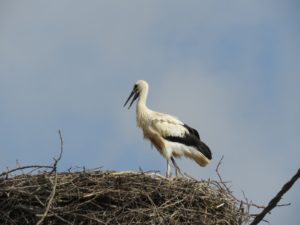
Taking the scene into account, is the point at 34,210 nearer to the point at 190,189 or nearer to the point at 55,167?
the point at 55,167

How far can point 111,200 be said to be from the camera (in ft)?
20.1

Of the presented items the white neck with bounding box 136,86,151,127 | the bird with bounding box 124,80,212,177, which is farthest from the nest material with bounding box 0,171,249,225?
the white neck with bounding box 136,86,151,127

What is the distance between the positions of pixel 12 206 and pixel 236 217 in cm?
218

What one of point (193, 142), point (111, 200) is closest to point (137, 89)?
point (193, 142)

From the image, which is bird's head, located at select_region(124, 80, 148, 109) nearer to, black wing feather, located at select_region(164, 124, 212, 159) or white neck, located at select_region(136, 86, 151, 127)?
white neck, located at select_region(136, 86, 151, 127)

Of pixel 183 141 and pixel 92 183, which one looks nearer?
pixel 92 183

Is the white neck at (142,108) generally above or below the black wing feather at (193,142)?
above

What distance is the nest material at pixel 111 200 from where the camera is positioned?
5875mm

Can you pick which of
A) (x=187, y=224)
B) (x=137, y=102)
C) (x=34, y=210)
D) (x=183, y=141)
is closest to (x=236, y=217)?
(x=187, y=224)

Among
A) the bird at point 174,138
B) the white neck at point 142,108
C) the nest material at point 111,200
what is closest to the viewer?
the nest material at point 111,200

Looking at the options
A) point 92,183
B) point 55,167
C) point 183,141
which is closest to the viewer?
point 55,167

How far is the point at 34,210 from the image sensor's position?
5.84 m

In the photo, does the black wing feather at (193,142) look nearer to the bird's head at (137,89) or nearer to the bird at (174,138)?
the bird at (174,138)

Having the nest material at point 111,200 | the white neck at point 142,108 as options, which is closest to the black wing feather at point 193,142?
the white neck at point 142,108
